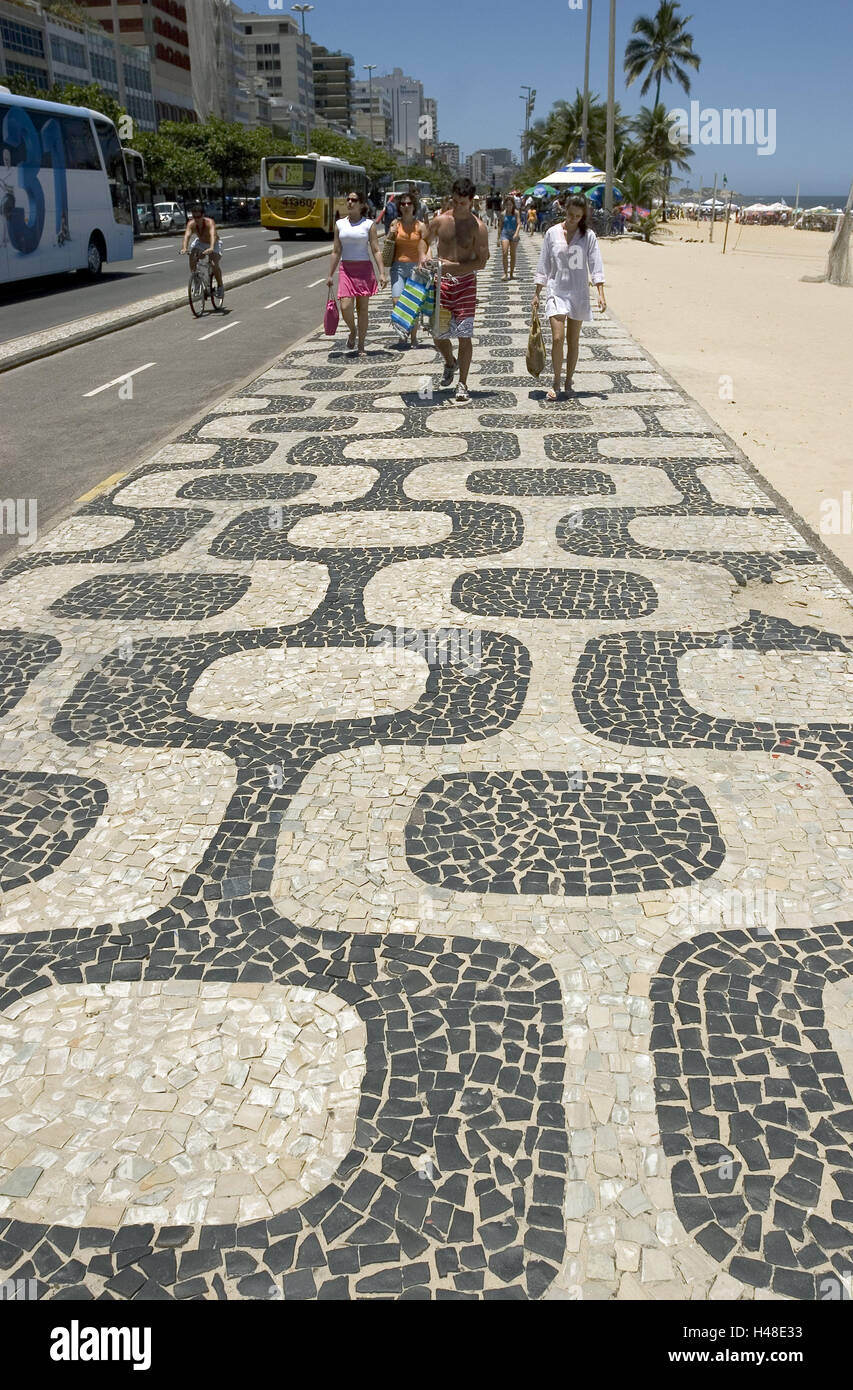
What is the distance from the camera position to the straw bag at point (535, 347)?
9234mm

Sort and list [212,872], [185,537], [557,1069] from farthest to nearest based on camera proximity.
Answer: [185,537]
[212,872]
[557,1069]

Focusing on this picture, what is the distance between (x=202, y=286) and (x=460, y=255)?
29.6 ft

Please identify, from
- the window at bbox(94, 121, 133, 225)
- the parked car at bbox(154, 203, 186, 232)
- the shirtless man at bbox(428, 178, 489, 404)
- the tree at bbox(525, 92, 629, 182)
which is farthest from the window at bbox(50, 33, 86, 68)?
the shirtless man at bbox(428, 178, 489, 404)

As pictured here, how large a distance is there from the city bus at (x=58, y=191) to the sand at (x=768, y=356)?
10.6m

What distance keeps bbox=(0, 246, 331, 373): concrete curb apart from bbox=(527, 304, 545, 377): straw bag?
6844 millimetres

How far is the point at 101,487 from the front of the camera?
761 centimetres

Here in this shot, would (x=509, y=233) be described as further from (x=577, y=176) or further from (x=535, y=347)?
(x=577, y=176)

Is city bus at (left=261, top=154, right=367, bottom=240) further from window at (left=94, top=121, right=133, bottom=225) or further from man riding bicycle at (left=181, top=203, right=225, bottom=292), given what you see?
man riding bicycle at (left=181, top=203, right=225, bottom=292)

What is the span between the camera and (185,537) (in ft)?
21.0

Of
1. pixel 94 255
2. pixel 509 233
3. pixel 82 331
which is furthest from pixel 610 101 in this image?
pixel 82 331

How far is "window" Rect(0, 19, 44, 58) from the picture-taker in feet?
176
